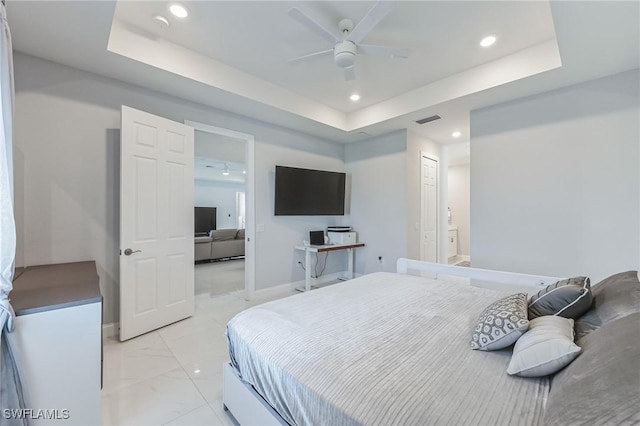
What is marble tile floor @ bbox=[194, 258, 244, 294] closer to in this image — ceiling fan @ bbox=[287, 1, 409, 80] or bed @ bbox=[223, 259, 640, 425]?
bed @ bbox=[223, 259, 640, 425]

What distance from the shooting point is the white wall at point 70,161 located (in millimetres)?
2350

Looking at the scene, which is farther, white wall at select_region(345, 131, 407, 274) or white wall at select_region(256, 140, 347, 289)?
white wall at select_region(345, 131, 407, 274)

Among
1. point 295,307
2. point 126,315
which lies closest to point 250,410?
point 295,307

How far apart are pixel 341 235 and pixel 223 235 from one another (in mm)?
3708

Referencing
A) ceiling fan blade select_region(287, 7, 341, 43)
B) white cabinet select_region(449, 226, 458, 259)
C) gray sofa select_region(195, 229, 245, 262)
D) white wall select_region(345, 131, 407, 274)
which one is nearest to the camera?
ceiling fan blade select_region(287, 7, 341, 43)

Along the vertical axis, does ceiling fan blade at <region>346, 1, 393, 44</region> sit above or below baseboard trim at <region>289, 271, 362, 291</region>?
above

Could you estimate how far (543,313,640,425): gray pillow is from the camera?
0.62 meters

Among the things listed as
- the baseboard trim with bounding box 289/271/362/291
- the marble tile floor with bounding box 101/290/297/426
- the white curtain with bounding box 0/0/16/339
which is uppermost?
the white curtain with bounding box 0/0/16/339

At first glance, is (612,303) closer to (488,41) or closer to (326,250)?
(488,41)

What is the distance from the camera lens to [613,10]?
181 cm

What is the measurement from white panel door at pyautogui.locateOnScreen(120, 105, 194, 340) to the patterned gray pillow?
9.66 feet

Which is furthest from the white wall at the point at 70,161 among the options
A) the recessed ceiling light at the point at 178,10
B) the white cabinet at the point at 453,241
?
the white cabinet at the point at 453,241

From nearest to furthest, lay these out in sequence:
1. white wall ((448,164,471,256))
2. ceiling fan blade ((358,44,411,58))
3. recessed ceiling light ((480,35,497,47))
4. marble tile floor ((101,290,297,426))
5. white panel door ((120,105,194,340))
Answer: marble tile floor ((101,290,297,426)) < ceiling fan blade ((358,44,411,58)) < recessed ceiling light ((480,35,497,47)) < white panel door ((120,105,194,340)) < white wall ((448,164,471,256))

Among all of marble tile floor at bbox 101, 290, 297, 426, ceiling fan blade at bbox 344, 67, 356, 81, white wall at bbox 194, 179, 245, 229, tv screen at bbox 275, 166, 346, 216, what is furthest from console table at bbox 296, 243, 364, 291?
white wall at bbox 194, 179, 245, 229
